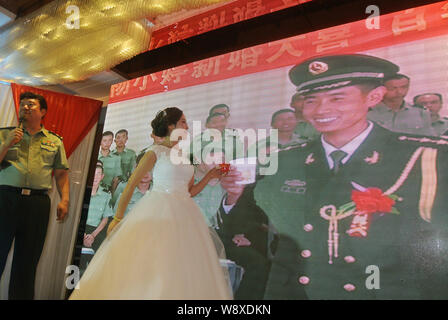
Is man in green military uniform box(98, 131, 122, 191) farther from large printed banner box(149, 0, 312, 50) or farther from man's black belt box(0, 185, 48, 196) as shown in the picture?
large printed banner box(149, 0, 312, 50)

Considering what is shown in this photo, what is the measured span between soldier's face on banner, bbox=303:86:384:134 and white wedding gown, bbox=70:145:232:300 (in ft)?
3.45

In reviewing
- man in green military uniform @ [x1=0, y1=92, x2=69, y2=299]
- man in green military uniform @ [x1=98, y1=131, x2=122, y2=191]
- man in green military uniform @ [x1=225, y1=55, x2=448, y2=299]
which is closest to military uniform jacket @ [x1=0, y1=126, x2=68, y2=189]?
man in green military uniform @ [x1=0, y1=92, x2=69, y2=299]

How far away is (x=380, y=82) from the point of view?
2172 mm

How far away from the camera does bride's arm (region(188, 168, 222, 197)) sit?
2311 millimetres

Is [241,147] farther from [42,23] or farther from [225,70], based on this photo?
[42,23]

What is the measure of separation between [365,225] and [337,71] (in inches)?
41.1

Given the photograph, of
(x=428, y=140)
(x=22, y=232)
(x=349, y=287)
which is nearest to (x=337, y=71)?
(x=428, y=140)

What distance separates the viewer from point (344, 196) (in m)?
2.12

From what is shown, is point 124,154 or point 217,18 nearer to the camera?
point 217,18

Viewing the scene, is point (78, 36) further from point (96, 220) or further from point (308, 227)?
point (308, 227)

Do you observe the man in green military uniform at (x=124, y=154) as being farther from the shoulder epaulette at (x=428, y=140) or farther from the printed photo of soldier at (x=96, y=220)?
the shoulder epaulette at (x=428, y=140)
